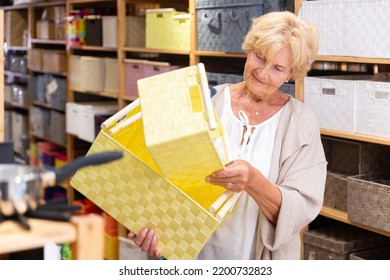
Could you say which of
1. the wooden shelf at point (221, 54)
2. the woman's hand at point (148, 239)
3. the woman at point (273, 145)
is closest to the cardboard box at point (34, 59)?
the wooden shelf at point (221, 54)

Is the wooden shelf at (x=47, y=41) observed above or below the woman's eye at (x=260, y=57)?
below

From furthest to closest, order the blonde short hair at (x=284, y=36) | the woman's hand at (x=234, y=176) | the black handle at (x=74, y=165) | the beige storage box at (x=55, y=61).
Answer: the beige storage box at (x=55, y=61) < the blonde short hair at (x=284, y=36) < the woman's hand at (x=234, y=176) < the black handle at (x=74, y=165)

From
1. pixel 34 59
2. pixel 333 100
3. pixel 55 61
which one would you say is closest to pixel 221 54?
pixel 333 100

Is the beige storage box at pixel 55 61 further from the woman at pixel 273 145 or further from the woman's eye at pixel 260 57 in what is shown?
the woman's eye at pixel 260 57

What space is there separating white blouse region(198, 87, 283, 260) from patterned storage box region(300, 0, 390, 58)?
0.73 m

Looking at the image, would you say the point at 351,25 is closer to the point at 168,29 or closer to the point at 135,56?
the point at 168,29

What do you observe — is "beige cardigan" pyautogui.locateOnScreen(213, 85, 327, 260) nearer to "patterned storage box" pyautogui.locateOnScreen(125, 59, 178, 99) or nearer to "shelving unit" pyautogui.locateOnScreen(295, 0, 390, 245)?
"shelving unit" pyautogui.locateOnScreen(295, 0, 390, 245)

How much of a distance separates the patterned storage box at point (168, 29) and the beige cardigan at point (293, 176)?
1.76 metres

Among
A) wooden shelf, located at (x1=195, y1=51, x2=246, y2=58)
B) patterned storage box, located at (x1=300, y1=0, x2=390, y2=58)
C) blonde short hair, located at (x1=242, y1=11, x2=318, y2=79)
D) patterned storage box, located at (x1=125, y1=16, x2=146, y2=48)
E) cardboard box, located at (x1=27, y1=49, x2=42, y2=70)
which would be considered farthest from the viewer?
cardboard box, located at (x1=27, y1=49, x2=42, y2=70)

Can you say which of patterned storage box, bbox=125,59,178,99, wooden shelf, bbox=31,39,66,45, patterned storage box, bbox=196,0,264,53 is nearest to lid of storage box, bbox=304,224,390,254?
patterned storage box, bbox=196,0,264,53

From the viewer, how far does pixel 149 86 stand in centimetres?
194

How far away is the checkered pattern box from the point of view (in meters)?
2.97

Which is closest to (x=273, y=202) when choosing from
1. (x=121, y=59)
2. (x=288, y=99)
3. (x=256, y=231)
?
(x=256, y=231)

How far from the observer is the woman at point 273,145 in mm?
2205
